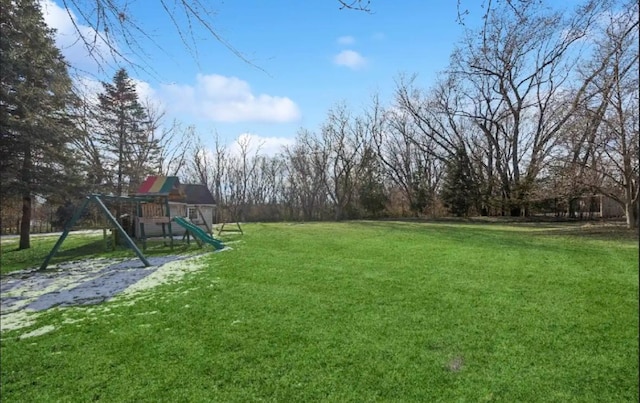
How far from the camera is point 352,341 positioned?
149 inches

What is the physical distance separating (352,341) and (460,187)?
22999 mm

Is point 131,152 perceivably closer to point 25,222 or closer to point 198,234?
point 25,222

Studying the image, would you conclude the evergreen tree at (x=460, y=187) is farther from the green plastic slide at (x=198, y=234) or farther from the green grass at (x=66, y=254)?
the green grass at (x=66, y=254)

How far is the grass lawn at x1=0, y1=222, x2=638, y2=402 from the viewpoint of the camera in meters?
2.96

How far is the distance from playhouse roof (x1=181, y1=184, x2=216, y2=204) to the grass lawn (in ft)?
51.9

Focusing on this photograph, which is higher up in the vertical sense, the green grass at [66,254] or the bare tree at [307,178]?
the bare tree at [307,178]

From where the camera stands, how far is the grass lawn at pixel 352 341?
296 centimetres

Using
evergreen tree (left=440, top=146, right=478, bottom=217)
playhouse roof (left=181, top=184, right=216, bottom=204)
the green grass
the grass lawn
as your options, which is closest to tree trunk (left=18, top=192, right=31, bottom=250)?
the green grass

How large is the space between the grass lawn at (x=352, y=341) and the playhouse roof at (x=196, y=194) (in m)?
15.8

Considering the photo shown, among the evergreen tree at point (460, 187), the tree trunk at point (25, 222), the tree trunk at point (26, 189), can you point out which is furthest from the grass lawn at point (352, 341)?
Result: the evergreen tree at point (460, 187)

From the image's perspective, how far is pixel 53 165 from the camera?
1275 centimetres

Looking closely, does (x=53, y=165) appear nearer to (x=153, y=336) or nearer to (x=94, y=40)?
(x=153, y=336)

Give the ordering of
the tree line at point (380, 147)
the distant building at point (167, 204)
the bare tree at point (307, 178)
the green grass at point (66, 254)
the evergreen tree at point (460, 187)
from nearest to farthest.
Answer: the tree line at point (380, 147)
the green grass at point (66, 254)
the distant building at point (167, 204)
the evergreen tree at point (460, 187)
the bare tree at point (307, 178)

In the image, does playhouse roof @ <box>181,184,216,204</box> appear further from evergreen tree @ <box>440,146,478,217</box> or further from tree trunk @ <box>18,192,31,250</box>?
evergreen tree @ <box>440,146,478,217</box>
